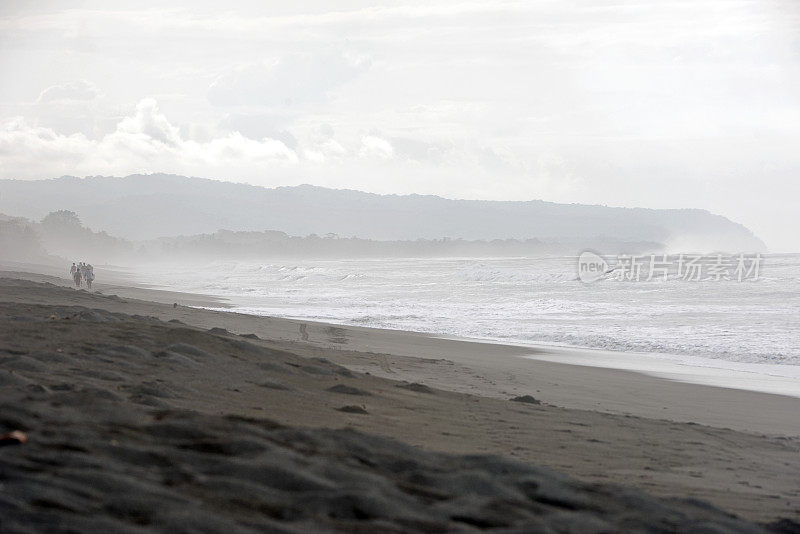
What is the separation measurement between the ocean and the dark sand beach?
5.41 m

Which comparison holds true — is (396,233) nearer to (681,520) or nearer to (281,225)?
(281,225)

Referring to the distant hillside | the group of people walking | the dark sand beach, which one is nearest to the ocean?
the group of people walking

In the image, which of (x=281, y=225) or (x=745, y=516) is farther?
(x=281, y=225)

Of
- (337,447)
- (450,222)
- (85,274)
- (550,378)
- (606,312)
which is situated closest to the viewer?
(337,447)

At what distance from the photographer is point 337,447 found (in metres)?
4.31

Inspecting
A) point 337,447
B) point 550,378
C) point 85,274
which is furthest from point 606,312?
point 337,447

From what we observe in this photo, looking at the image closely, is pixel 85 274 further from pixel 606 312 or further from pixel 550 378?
pixel 550 378

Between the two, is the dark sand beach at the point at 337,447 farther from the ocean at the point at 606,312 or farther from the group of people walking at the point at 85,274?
the group of people walking at the point at 85,274

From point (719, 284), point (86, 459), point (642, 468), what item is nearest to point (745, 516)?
point (642, 468)

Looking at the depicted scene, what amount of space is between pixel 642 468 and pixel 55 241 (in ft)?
359

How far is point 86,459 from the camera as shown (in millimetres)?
3568

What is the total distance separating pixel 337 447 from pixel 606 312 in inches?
744

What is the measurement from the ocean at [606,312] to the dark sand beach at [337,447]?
5.41 meters

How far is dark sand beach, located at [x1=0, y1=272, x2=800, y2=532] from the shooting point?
3283 millimetres
